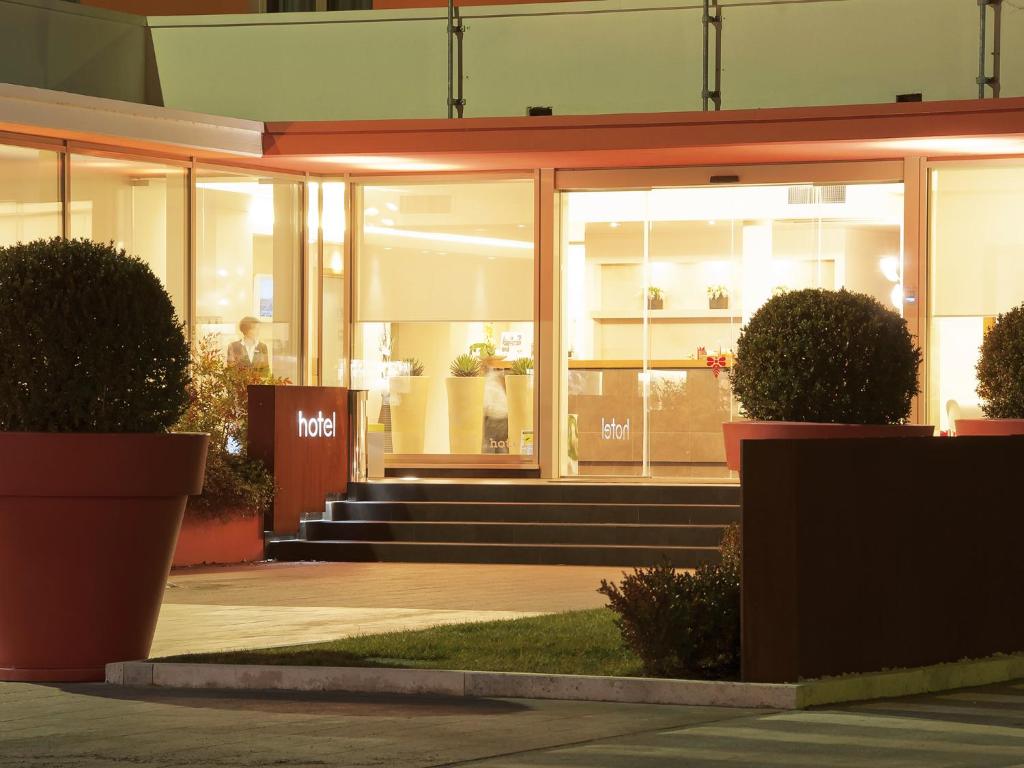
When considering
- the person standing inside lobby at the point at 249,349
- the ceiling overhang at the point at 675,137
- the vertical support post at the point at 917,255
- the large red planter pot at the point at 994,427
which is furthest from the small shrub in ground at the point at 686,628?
the person standing inside lobby at the point at 249,349

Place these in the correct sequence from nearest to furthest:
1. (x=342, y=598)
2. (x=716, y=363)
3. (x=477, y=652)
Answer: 1. (x=477, y=652)
2. (x=342, y=598)
3. (x=716, y=363)

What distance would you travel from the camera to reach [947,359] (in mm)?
18922

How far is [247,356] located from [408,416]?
190 centimetres

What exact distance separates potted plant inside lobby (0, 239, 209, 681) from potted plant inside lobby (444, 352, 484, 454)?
11.4m

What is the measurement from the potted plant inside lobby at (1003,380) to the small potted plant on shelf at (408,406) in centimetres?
890

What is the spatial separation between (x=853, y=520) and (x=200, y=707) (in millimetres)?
2969

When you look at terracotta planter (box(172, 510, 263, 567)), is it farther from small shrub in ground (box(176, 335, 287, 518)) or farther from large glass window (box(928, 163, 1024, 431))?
large glass window (box(928, 163, 1024, 431))

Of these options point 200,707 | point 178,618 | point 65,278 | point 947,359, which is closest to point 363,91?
point 947,359

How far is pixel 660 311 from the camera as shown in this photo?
20.1 meters

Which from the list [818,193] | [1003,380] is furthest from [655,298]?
[1003,380]

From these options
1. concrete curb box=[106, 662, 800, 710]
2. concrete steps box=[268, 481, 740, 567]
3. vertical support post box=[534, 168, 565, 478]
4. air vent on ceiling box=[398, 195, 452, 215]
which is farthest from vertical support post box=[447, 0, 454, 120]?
concrete curb box=[106, 662, 800, 710]

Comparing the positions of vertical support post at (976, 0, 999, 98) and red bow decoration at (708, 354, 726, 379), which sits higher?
vertical support post at (976, 0, 999, 98)

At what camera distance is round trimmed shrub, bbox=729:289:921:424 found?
1064 centimetres

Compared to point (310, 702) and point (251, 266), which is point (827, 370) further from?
point (251, 266)
